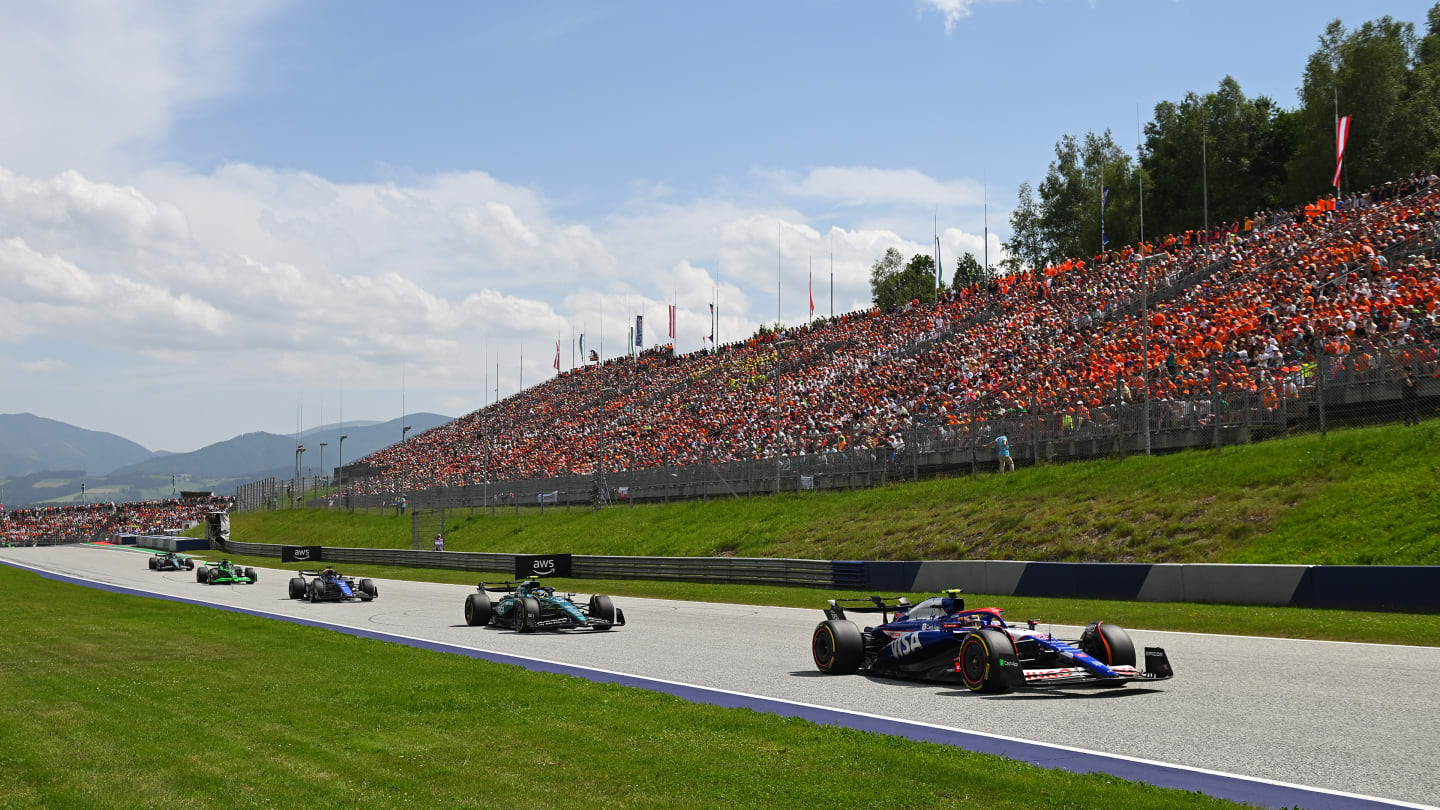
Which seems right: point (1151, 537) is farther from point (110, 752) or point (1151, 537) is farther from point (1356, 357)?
point (110, 752)

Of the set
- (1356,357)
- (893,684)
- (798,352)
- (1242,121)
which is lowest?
(893,684)

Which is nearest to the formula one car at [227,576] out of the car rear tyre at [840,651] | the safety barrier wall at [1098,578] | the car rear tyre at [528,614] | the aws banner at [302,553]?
the safety barrier wall at [1098,578]

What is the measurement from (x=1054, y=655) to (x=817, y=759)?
4.32 m

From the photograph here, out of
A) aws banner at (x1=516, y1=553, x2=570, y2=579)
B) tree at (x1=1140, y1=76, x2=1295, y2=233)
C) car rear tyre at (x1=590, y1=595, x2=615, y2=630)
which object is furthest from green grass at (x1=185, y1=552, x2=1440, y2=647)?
tree at (x1=1140, y1=76, x2=1295, y2=233)

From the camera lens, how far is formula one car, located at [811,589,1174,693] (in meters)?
11.2

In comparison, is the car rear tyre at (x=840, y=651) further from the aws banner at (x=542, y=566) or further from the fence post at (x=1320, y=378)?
the aws banner at (x=542, y=566)

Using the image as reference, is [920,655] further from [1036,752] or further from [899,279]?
[899,279]

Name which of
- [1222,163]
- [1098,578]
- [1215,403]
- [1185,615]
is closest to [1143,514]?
[1215,403]

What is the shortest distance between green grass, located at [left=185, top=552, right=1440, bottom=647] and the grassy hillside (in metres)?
2.83

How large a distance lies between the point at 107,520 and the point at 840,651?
363 ft

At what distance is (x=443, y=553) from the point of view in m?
45.9

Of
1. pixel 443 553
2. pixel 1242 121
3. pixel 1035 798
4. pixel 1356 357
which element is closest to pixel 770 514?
pixel 443 553

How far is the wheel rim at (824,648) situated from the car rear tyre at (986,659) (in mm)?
1846

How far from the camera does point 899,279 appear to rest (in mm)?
95625
